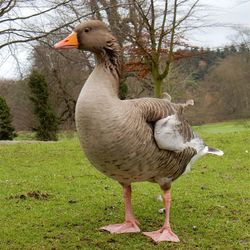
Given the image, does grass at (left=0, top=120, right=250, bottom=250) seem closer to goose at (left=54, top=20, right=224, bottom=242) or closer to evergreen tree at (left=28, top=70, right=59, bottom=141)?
goose at (left=54, top=20, right=224, bottom=242)

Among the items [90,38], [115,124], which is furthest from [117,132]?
[90,38]

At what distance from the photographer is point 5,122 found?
23.5 metres

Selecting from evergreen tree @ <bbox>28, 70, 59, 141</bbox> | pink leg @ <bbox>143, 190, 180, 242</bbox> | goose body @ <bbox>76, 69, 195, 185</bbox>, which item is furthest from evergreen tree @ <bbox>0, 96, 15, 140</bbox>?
goose body @ <bbox>76, 69, 195, 185</bbox>

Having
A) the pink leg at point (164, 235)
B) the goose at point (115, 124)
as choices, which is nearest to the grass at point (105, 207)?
the pink leg at point (164, 235)

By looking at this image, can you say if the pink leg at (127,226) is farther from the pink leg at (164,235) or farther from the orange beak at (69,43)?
the orange beak at (69,43)

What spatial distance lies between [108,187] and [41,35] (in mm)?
7436

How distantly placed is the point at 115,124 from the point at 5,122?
66.5 ft

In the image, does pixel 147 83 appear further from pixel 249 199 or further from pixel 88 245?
pixel 88 245

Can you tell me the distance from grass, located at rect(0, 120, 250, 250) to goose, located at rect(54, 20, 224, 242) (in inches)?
20.2

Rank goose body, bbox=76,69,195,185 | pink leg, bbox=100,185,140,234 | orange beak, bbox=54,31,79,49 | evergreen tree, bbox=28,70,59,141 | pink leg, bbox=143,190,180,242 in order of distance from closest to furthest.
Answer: goose body, bbox=76,69,195,185 → orange beak, bbox=54,31,79,49 → pink leg, bbox=143,190,180,242 → pink leg, bbox=100,185,140,234 → evergreen tree, bbox=28,70,59,141

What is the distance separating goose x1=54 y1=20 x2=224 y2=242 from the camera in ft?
13.9

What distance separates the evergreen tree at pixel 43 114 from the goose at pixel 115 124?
20.5m

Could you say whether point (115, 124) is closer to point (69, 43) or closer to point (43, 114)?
point (69, 43)

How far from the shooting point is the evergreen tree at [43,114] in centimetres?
2480
